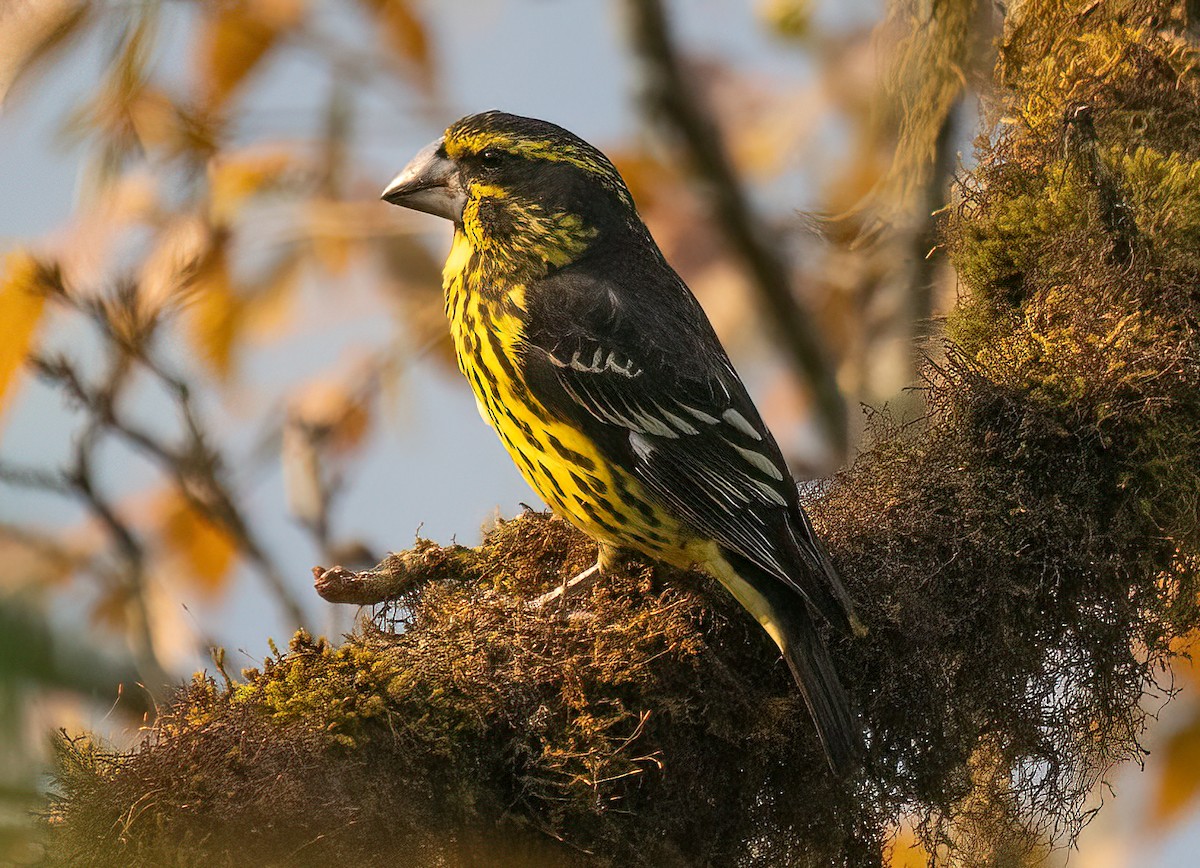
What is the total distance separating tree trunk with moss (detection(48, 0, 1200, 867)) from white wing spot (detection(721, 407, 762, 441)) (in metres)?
0.35

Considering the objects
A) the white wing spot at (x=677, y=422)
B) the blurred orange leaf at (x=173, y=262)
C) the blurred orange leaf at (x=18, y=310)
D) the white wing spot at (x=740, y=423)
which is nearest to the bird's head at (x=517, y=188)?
the white wing spot at (x=677, y=422)

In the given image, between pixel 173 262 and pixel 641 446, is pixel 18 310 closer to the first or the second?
pixel 173 262

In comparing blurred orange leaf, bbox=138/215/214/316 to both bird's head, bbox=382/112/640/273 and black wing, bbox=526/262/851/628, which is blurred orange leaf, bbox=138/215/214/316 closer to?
bird's head, bbox=382/112/640/273

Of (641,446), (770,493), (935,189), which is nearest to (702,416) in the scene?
(641,446)

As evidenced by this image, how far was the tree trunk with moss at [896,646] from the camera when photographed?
2525 mm

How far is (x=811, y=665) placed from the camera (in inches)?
117

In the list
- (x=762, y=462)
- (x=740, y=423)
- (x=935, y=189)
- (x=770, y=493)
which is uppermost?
(x=935, y=189)

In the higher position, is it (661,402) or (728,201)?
(728,201)

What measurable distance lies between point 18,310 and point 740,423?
139 inches

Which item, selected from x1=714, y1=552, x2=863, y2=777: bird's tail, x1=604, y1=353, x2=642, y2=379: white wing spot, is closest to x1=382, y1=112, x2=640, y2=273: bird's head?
x1=604, y1=353, x2=642, y2=379: white wing spot

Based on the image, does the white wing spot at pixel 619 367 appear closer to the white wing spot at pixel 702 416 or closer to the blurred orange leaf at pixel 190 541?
the white wing spot at pixel 702 416

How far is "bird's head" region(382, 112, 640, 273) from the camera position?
4.29 meters

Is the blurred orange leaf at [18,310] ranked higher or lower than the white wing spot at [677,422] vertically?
higher

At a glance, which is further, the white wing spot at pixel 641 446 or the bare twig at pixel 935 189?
the bare twig at pixel 935 189
